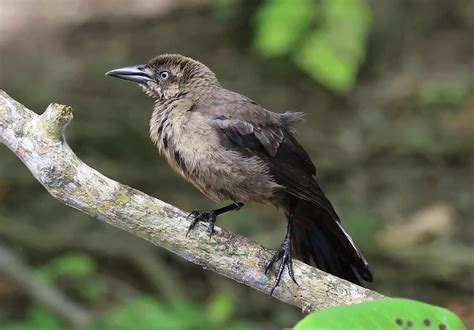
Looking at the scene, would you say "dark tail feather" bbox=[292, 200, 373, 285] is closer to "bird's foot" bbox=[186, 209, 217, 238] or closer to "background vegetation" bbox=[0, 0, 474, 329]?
"bird's foot" bbox=[186, 209, 217, 238]

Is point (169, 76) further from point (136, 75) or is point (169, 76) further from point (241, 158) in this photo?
point (241, 158)

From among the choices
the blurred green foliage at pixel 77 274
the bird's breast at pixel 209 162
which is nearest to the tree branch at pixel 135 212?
the bird's breast at pixel 209 162

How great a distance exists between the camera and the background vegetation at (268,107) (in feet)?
20.8

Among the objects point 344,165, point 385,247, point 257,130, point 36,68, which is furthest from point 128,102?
point 257,130

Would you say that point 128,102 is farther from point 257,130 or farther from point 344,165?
point 257,130

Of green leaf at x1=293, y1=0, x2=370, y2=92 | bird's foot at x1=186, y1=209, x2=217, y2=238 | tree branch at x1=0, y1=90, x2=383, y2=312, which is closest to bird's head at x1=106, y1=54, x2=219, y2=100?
bird's foot at x1=186, y1=209, x2=217, y2=238

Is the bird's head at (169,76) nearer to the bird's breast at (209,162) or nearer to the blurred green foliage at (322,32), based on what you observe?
the bird's breast at (209,162)

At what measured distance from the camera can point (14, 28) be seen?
9.18m

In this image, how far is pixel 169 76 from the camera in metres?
3.99

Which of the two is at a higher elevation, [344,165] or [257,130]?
[344,165]

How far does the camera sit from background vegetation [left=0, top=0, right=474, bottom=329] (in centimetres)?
633

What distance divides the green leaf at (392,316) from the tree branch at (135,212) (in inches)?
37.4

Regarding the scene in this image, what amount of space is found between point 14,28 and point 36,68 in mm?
1107

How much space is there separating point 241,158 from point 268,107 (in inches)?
174
